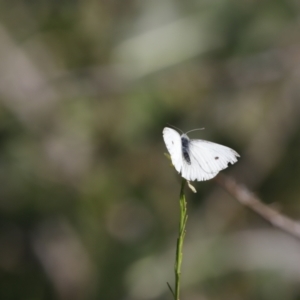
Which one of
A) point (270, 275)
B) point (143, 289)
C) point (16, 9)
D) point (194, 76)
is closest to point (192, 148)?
point (143, 289)

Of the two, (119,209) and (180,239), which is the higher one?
(119,209)

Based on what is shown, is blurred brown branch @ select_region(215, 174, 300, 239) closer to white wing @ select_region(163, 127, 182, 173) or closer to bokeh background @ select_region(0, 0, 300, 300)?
white wing @ select_region(163, 127, 182, 173)

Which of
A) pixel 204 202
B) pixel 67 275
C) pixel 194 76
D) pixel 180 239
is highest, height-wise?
pixel 194 76

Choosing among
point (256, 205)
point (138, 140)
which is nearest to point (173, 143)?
point (256, 205)

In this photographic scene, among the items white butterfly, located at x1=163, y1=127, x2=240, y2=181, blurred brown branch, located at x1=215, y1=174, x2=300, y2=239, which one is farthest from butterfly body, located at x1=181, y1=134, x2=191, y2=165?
blurred brown branch, located at x1=215, y1=174, x2=300, y2=239

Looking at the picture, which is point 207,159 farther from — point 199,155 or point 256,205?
point 256,205

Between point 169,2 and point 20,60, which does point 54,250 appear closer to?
point 20,60

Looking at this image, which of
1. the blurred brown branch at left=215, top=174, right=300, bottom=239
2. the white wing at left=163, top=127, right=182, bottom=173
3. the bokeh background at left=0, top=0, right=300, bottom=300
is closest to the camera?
the white wing at left=163, top=127, right=182, bottom=173
